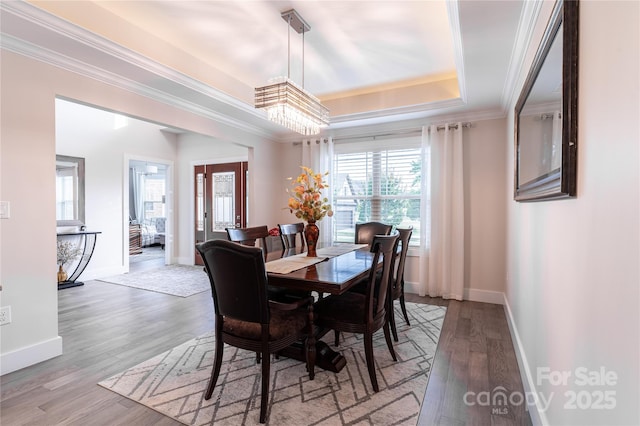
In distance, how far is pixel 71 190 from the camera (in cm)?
536

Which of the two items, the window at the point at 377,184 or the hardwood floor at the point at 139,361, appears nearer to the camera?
the hardwood floor at the point at 139,361

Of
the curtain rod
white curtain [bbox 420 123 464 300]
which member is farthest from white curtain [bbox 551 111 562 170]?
the curtain rod

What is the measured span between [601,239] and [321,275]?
1.48m

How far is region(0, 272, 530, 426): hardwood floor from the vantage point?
190cm

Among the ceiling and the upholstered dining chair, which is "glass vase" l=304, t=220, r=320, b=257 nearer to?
the upholstered dining chair

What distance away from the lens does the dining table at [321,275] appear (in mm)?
1993

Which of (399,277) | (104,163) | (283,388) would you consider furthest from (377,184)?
(104,163)

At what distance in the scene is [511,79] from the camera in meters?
2.96

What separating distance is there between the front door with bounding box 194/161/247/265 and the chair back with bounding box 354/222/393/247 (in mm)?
2842

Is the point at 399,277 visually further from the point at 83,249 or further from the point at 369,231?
the point at 83,249

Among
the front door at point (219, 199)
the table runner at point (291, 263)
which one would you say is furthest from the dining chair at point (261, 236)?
the front door at point (219, 199)

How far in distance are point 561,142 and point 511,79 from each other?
2.06 meters

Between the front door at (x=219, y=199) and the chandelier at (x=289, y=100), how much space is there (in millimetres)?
3432

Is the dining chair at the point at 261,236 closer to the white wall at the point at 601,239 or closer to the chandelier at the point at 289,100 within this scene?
the chandelier at the point at 289,100
